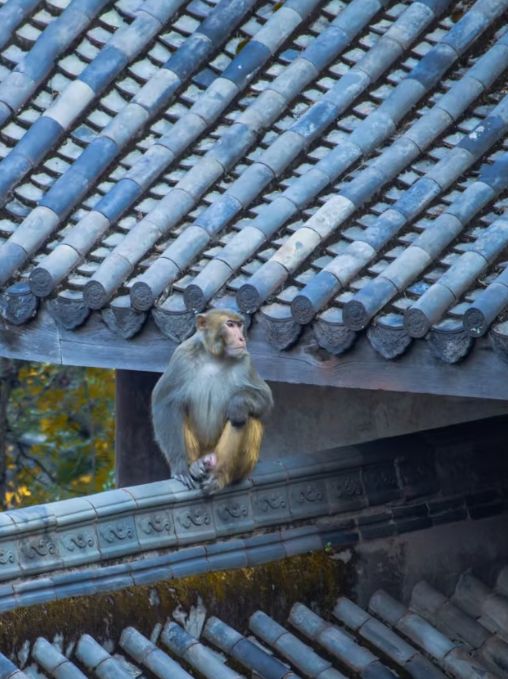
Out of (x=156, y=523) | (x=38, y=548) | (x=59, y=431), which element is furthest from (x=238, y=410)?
(x=59, y=431)

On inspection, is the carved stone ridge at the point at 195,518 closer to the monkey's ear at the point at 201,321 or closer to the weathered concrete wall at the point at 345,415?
the monkey's ear at the point at 201,321

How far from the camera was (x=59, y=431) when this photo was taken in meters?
15.3

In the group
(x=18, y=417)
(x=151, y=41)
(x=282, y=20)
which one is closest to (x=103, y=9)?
(x=151, y=41)

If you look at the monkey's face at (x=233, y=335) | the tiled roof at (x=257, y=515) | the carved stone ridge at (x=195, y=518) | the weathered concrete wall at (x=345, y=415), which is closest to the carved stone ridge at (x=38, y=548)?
the tiled roof at (x=257, y=515)

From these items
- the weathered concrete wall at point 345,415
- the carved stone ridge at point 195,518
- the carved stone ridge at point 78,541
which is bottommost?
the weathered concrete wall at point 345,415

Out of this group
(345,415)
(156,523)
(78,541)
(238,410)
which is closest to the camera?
(78,541)

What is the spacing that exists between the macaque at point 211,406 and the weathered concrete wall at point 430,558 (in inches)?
26.8

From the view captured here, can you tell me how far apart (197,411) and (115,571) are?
4.68ft

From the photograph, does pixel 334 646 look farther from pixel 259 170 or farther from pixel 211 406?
pixel 259 170

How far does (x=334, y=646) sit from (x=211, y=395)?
4.68 feet

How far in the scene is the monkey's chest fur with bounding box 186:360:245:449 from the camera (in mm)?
8195

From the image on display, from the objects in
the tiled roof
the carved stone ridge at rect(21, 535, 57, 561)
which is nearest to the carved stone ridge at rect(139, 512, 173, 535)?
the tiled roof

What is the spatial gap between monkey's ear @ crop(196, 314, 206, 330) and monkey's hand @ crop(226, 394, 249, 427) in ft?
1.37

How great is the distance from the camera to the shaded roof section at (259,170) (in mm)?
7484
